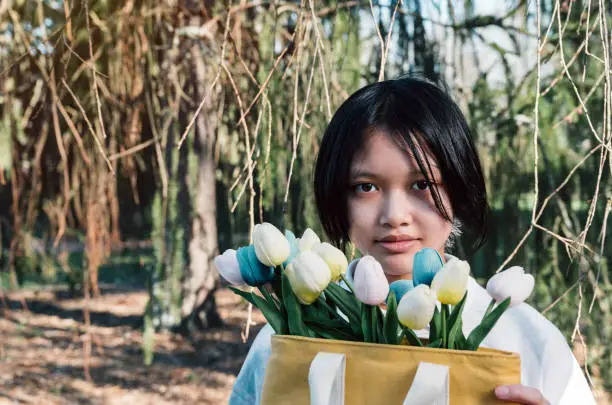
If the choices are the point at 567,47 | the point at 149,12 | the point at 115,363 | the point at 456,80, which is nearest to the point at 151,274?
the point at 115,363

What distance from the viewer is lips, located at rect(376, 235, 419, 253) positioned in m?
0.84

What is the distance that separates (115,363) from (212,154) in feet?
4.26

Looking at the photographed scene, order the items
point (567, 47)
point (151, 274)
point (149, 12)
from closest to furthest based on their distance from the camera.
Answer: point (567, 47) < point (149, 12) < point (151, 274)

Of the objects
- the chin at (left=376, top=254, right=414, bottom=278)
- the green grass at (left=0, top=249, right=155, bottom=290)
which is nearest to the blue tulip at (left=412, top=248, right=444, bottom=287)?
the chin at (left=376, top=254, right=414, bottom=278)

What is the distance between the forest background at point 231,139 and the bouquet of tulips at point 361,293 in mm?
369

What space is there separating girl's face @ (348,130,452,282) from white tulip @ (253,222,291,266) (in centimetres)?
23

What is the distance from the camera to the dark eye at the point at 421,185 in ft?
2.80

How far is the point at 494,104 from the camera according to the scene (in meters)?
2.41

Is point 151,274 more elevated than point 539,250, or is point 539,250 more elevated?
point 539,250

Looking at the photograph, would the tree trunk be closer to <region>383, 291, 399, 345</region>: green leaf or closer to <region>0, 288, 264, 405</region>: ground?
<region>0, 288, 264, 405</region>: ground

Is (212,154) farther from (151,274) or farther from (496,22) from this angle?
(496,22)

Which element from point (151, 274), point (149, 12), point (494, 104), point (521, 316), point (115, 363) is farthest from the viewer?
point (115, 363)

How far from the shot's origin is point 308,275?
1.96 feet

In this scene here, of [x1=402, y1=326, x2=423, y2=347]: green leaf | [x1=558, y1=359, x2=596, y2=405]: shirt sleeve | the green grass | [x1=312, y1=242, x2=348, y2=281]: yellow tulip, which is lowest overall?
the green grass
